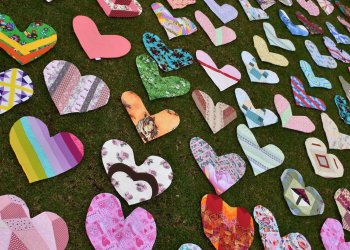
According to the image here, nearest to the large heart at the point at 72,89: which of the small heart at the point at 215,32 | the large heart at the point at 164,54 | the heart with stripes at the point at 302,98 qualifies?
the large heart at the point at 164,54

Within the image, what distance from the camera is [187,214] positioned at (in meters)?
2.32

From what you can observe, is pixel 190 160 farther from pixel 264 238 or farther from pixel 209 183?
pixel 264 238

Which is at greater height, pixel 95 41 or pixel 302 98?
pixel 95 41

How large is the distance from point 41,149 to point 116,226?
0.56 meters

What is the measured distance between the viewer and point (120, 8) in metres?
2.97

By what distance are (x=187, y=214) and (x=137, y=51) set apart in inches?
48.5

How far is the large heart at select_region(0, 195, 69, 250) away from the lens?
5.90 feet

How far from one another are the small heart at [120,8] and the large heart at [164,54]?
0.22 metres

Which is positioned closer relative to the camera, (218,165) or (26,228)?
(26,228)

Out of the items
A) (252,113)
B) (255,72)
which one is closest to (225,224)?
(252,113)

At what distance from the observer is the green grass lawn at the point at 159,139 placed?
2096 millimetres

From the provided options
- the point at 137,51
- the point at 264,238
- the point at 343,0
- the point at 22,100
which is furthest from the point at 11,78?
the point at 343,0

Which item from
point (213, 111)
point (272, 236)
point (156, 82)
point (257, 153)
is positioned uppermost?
point (156, 82)

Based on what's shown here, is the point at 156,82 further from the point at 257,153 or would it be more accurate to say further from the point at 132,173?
the point at 257,153
